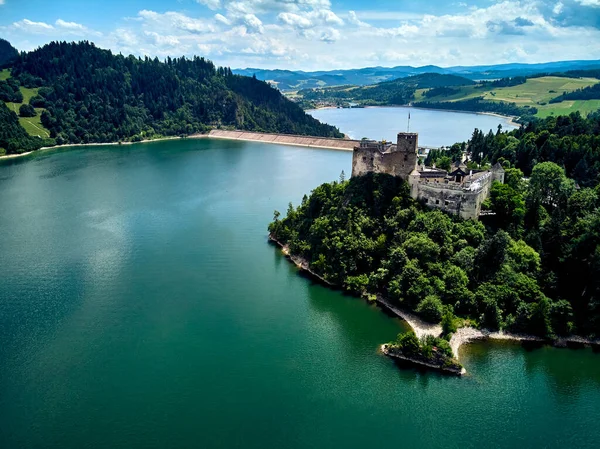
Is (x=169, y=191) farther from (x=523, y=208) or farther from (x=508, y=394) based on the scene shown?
(x=508, y=394)

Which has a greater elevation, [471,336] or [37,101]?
[37,101]

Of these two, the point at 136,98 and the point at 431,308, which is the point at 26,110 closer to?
the point at 136,98

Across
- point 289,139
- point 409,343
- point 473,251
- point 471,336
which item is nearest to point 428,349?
point 409,343

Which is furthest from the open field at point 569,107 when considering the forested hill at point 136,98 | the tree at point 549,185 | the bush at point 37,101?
the bush at point 37,101

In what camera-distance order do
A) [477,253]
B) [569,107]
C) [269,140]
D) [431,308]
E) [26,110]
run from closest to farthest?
1. [431,308]
2. [477,253]
3. [26,110]
4. [269,140]
5. [569,107]

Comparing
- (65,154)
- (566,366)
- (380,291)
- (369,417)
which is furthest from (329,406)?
(65,154)

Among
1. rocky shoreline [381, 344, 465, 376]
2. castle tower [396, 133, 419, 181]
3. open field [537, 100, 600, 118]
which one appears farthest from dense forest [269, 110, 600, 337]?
open field [537, 100, 600, 118]
